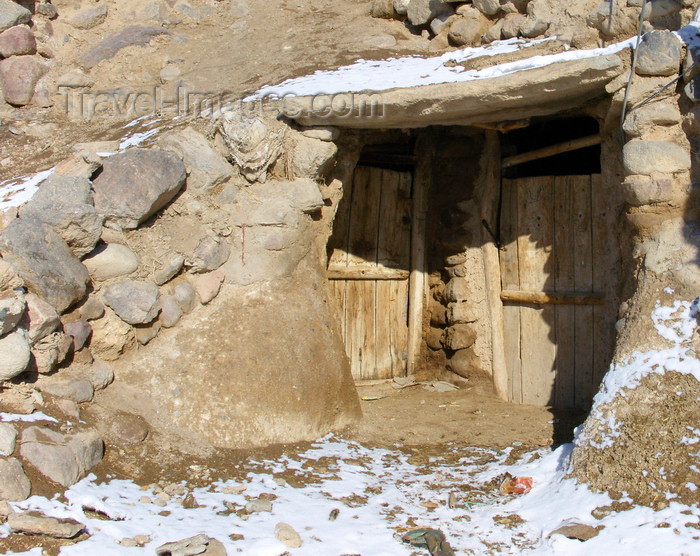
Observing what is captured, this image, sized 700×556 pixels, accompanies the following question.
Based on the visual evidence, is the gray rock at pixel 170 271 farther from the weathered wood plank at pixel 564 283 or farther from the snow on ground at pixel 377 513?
the weathered wood plank at pixel 564 283

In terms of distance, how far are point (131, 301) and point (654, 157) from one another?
2939mm

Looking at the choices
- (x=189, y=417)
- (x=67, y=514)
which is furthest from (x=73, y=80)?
(x=67, y=514)

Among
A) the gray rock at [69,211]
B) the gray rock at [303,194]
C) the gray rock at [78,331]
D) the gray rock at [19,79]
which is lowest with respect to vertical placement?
Result: the gray rock at [78,331]

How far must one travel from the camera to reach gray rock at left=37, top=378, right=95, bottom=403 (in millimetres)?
3165

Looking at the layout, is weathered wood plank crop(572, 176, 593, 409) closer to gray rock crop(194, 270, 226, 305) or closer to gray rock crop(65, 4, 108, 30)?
gray rock crop(194, 270, 226, 305)

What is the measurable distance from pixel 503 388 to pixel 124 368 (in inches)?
118

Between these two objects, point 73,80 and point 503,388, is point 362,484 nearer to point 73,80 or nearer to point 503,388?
point 503,388

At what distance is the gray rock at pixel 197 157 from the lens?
4059 mm

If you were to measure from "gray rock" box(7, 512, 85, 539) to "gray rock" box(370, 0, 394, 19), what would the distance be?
204 inches

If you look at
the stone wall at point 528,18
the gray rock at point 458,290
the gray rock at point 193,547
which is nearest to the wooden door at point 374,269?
the gray rock at point 458,290

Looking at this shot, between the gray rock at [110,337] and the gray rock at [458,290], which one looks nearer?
the gray rock at [110,337]

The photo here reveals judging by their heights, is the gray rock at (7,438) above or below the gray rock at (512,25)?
below

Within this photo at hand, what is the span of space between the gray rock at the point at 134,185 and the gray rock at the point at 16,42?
2.64m

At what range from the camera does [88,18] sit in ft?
20.6
